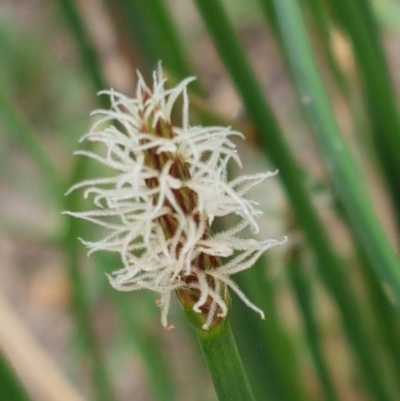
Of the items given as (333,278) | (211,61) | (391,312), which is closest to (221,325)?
(333,278)

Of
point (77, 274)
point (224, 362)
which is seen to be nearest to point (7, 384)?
point (224, 362)

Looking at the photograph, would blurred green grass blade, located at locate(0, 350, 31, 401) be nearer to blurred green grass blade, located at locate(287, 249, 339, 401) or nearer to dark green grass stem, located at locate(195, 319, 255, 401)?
dark green grass stem, located at locate(195, 319, 255, 401)

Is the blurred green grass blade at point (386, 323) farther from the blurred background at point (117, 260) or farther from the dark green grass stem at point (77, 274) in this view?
the dark green grass stem at point (77, 274)

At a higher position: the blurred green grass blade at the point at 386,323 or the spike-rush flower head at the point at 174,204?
the spike-rush flower head at the point at 174,204

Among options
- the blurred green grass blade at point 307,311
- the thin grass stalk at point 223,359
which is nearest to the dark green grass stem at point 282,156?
the blurred green grass blade at point 307,311

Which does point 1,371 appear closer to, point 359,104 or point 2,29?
point 359,104

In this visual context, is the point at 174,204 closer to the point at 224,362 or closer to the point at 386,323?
the point at 224,362
